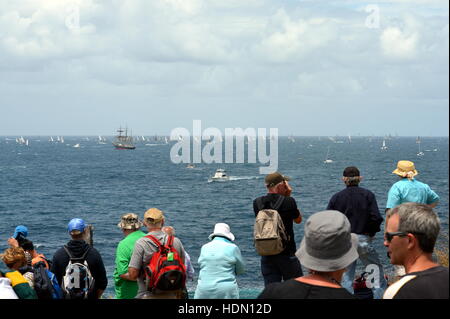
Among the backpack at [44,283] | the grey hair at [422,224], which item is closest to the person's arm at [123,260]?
the backpack at [44,283]

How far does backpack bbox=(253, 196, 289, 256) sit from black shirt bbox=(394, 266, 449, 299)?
2.99 meters

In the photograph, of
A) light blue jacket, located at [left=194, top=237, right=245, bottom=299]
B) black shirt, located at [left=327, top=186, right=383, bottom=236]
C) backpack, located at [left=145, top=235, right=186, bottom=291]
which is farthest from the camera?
black shirt, located at [left=327, top=186, right=383, bottom=236]

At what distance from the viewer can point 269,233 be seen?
591 centimetres

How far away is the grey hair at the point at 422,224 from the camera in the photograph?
3.10 metres

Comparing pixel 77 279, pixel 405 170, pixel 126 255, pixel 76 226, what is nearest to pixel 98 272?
pixel 77 279

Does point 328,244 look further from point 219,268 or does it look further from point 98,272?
point 98,272

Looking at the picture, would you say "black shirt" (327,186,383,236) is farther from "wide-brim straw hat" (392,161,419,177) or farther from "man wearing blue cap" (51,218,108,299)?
"man wearing blue cap" (51,218,108,299)

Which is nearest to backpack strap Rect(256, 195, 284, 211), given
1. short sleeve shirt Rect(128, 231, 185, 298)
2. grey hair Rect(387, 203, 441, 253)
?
short sleeve shirt Rect(128, 231, 185, 298)

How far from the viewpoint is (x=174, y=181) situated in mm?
96500

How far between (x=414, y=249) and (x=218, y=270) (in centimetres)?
276

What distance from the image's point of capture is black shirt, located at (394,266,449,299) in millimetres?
2863

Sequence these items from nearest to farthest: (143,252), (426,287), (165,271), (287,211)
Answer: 1. (426,287)
2. (165,271)
3. (143,252)
4. (287,211)

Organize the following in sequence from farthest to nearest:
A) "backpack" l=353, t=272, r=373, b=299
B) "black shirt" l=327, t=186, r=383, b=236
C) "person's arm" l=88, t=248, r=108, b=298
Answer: "backpack" l=353, t=272, r=373, b=299 < "black shirt" l=327, t=186, r=383, b=236 < "person's arm" l=88, t=248, r=108, b=298
